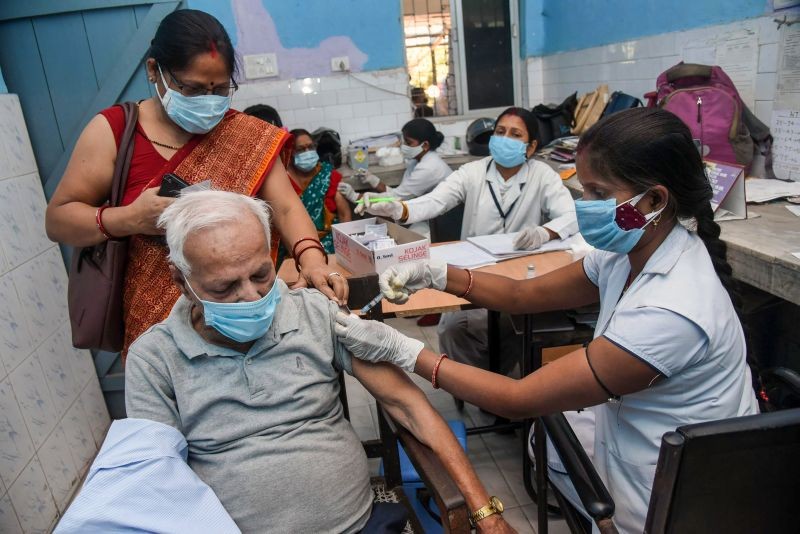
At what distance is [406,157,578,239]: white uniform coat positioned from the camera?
2.67 m

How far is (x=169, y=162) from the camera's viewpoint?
4.91 feet

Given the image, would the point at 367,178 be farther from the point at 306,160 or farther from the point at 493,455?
the point at 493,455

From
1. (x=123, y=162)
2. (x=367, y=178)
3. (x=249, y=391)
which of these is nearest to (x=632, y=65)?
(x=367, y=178)

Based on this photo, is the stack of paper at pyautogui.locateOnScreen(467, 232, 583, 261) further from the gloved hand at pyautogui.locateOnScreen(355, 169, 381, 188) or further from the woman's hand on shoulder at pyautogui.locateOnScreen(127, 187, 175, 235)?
the gloved hand at pyautogui.locateOnScreen(355, 169, 381, 188)

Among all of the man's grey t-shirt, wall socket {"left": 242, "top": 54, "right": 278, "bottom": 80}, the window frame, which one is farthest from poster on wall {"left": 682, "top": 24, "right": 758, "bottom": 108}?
wall socket {"left": 242, "top": 54, "right": 278, "bottom": 80}

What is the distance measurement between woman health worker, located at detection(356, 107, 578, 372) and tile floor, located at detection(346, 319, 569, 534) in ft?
0.91

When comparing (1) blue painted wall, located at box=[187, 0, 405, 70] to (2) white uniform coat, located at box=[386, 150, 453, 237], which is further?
(1) blue painted wall, located at box=[187, 0, 405, 70]

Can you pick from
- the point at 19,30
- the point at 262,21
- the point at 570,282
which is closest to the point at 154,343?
the point at 570,282

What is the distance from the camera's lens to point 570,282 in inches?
63.6

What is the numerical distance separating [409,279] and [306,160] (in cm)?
182

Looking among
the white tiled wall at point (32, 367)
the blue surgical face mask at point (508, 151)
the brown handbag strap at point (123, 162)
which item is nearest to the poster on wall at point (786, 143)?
the blue surgical face mask at point (508, 151)

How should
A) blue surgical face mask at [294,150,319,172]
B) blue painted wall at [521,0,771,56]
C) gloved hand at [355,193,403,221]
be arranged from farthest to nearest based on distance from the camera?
blue surgical face mask at [294,150,319,172] < blue painted wall at [521,0,771,56] < gloved hand at [355,193,403,221]

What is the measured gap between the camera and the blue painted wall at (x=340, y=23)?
4137 millimetres

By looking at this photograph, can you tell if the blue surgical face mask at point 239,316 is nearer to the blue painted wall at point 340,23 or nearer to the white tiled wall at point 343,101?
the white tiled wall at point 343,101
